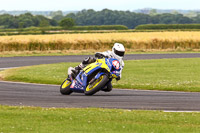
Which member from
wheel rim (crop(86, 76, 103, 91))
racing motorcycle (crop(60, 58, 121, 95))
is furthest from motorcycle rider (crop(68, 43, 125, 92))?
wheel rim (crop(86, 76, 103, 91))

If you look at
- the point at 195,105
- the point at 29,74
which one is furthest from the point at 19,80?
the point at 195,105

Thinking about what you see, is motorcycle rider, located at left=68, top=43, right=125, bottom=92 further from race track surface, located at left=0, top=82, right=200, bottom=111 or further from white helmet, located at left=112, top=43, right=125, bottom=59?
race track surface, located at left=0, top=82, right=200, bottom=111

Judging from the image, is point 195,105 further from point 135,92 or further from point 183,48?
point 183,48

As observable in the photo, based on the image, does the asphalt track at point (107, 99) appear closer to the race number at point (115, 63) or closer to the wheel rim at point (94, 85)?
the wheel rim at point (94, 85)

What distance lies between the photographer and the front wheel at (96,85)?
50.0 ft

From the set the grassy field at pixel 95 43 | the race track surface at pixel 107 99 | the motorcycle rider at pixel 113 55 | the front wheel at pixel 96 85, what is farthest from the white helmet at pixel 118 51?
the grassy field at pixel 95 43

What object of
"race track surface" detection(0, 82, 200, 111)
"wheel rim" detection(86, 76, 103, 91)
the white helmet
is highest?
the white helmet

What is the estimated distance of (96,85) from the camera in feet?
50.8

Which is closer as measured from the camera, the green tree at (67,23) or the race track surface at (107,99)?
the race track surface at (107,99)

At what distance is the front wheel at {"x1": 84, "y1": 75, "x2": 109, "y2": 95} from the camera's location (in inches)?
600

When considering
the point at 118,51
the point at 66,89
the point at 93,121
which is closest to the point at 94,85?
the point at 66,89

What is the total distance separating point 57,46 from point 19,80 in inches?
1091

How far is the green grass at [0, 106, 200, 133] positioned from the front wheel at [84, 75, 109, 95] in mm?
2343

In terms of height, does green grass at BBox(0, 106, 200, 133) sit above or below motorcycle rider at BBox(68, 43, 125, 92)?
below
